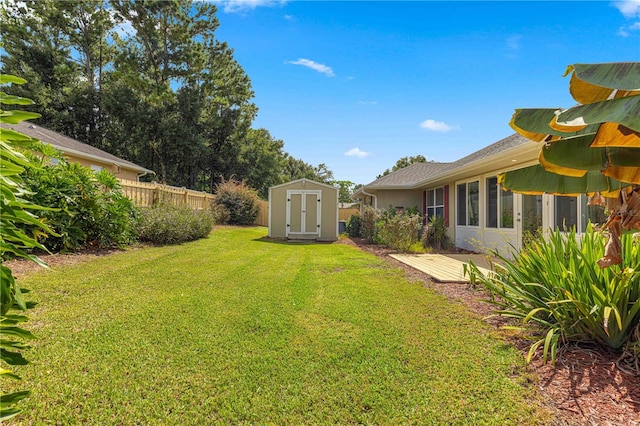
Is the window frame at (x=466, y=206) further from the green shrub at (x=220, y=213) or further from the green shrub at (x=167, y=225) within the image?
the green shrub at (x=220, y=213)

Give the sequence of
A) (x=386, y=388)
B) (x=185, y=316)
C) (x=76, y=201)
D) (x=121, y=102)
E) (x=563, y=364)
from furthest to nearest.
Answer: (x=121, y=102) → (x=76, y=201) → (x=185, y=316) → (x=563, y=364) → (x=386, y=388)

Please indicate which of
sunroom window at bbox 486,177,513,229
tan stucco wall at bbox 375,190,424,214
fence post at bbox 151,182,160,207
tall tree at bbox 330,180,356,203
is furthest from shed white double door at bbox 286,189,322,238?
tall tree at bbox 330,180,356,203

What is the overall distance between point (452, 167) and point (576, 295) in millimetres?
9360

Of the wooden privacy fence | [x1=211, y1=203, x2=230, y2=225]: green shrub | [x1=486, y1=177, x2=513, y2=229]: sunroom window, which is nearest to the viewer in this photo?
[x1=486, y1=177, x2=513, y2=229]: sunroom window

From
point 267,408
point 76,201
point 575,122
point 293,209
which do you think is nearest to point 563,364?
point 575,122

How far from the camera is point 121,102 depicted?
23703 mm

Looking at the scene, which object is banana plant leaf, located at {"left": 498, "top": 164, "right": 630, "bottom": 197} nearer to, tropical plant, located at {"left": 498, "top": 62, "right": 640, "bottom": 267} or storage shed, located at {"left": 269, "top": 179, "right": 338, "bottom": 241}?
tropical plant, located at {"left": 498, "top": 62, "right": 640, "bottom": 267}

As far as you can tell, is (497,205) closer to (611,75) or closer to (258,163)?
(611,75)

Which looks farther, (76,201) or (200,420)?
(76,201)

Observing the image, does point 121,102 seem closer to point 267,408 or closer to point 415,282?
point 415,282

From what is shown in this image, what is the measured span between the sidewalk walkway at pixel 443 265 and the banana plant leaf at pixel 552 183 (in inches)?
133

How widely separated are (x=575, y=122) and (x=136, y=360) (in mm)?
3835

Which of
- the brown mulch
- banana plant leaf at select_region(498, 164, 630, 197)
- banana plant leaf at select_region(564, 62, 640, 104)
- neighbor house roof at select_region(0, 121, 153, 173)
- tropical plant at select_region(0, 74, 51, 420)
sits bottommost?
the brown mulch

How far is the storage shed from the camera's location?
50.0 feet
